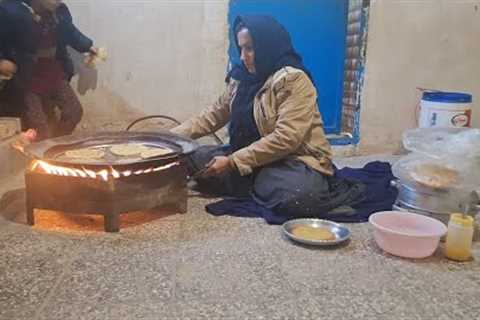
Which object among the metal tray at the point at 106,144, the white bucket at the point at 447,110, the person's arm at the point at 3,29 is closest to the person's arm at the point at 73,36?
the person's arm at the point at 3,29

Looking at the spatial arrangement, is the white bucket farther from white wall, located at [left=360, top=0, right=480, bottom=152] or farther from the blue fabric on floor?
the blue fabric on floor

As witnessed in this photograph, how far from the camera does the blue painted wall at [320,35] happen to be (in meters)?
3.05

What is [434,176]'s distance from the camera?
1.93 meters

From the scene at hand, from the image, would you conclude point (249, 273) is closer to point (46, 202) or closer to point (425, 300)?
point (425, 300)

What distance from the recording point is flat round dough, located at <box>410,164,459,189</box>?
1898mm

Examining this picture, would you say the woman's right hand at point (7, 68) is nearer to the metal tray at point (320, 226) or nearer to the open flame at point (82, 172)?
the open flame at point (82, 172)

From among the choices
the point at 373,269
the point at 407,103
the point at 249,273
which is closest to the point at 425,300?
the point at 373,269

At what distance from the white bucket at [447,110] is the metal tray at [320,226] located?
51.4 inches

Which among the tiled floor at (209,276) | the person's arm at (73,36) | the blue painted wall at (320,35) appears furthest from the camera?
the blue painted wall at (320,35)

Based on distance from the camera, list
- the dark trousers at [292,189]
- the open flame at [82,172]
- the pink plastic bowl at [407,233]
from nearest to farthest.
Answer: the pink plastic bowl at [407,233] → the open flame at [82,172] → the dark trousers at [292,189]

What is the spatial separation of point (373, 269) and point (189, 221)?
763mm

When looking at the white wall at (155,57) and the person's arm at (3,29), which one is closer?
the person's arm at (3,29)

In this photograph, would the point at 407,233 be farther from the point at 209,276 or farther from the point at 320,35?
the point at 320,35

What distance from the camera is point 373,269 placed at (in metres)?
1.67
